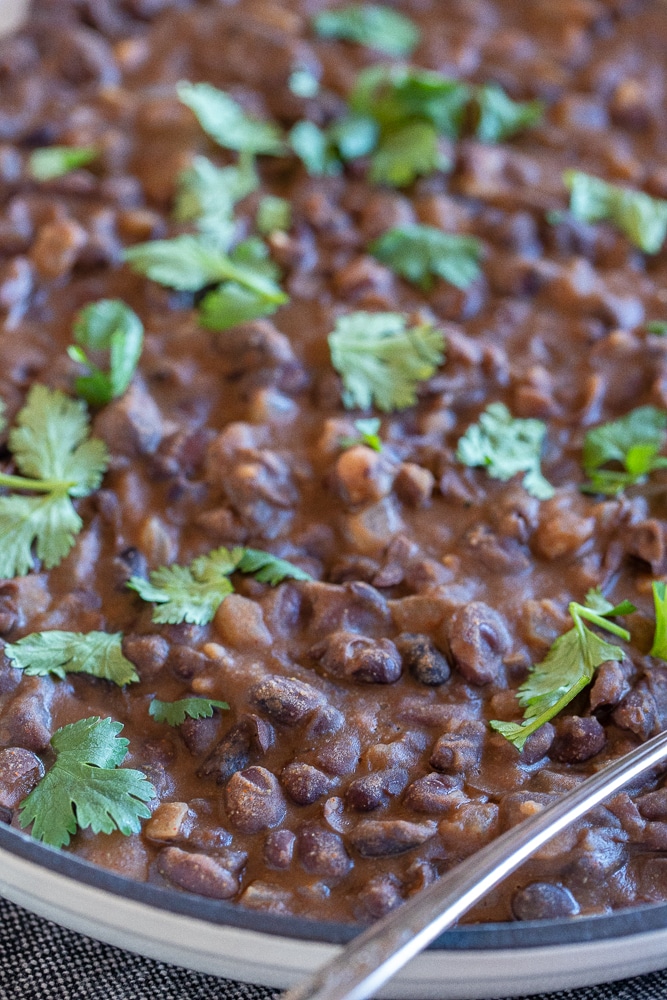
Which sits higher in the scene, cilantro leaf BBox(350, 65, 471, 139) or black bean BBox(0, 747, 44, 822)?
cilantro leaf BBox(350, 65, 471, 139)

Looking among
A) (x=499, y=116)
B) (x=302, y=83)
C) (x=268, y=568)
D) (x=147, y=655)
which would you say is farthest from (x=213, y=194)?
(x=147, y=655)

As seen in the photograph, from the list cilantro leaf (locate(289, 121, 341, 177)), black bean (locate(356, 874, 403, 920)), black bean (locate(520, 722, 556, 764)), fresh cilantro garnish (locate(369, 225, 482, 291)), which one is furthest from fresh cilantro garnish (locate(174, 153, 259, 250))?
black bean (locate(356, 874, 403, 920))

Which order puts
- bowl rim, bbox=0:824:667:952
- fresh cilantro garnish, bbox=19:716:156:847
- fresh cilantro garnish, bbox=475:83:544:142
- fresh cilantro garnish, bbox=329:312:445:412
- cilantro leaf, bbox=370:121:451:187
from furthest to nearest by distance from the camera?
fresh cilantro garnish, bbox=475:83:544:142 → cilantro leaf, bbox=370:121:451:187 → fresh cilantro garnish, bbox=329:312:445:412 → fresh cilantro garnish, bbox=19:716:156:847 → bowl rim, bbox=0:824:667:952

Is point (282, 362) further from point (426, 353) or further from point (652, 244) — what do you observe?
point (652, 244)

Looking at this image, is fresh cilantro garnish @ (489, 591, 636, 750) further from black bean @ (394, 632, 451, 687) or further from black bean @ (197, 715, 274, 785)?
black bean @ (197, 715, 274, 785)

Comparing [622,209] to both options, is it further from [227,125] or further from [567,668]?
[567,668]
